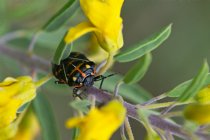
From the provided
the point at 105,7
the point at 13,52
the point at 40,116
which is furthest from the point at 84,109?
the point at 13,52

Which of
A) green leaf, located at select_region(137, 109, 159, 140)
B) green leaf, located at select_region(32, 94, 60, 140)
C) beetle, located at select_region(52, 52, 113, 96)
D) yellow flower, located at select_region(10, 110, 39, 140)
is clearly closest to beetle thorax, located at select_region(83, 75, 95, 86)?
beetle, located at select_region(52, 52, 113, 96)

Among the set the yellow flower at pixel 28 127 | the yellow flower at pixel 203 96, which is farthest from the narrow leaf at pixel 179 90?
the yellow flower at pixel 28 127

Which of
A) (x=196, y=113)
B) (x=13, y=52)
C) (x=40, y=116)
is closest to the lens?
(x=196, y=113)

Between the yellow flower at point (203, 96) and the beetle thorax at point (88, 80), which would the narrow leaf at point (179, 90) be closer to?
the yellow flower at point (203, 96)

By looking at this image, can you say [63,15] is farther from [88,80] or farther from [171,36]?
[171,36]

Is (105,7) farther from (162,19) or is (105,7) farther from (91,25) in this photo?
(162,19)

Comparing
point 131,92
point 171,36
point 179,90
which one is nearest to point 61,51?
point 179,90
